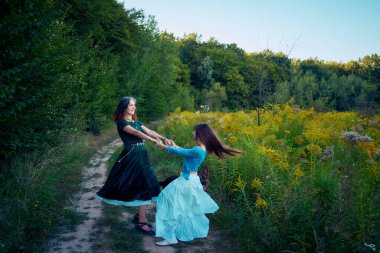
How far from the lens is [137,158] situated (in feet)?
16.5

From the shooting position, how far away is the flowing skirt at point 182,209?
461cm

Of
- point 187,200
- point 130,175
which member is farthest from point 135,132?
point 187,200

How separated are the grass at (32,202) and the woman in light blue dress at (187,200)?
70.3 inches

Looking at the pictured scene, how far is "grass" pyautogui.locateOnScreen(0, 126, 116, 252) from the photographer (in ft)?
13.3

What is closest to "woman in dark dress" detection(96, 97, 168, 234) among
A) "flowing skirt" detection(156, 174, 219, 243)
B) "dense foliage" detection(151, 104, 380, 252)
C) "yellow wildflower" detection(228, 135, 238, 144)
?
"flowing skirt" detection(156, 174, 219, 243)

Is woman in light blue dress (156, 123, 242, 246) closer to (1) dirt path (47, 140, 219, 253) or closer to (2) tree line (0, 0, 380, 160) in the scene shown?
(1) dirt path (47, 140, 219, 253)

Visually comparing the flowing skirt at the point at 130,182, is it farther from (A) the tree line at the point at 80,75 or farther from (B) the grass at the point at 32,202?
(A) the tree line at the point at 80,75

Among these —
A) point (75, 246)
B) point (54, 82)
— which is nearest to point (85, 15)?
point (54, 82)

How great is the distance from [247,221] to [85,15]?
1447cm

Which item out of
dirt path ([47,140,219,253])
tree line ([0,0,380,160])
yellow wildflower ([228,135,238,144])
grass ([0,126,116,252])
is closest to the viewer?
grass ([0,126,116,252])

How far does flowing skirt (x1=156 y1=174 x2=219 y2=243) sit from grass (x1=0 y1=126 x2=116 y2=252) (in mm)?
1756

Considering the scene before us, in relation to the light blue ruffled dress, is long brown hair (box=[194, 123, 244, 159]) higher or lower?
higher

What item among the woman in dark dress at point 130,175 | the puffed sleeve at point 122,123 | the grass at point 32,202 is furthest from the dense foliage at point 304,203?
the grass at point 32,202

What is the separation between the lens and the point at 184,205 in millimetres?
A: 4637
